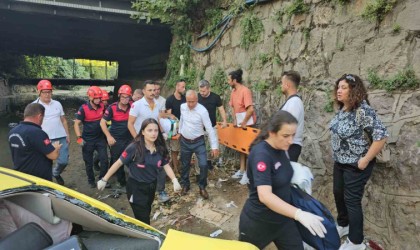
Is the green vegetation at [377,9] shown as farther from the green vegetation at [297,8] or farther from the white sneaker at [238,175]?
the white sneaker at [238,175]

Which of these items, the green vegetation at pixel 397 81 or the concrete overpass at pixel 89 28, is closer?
the green vegetation at pixel 397 81

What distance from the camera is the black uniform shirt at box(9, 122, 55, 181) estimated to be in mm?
3918

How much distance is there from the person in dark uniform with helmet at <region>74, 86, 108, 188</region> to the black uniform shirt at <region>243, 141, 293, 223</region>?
13.7ft

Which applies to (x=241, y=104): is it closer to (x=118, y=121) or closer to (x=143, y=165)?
(x=118, y=121)

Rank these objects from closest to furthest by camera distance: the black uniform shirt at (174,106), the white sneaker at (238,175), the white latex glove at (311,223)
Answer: the white latex glove at (311,223), the white sneaker at (238,175), the black uniform shirt at (174,106)

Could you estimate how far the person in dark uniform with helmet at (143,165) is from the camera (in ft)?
12.1

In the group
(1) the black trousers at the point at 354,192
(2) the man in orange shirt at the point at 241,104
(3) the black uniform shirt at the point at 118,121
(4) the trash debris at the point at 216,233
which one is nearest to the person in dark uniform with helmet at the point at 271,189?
(1) the black trousers at the point at 354,192

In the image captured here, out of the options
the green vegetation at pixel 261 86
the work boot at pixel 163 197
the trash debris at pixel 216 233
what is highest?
the green vegetation at pixel 261 86

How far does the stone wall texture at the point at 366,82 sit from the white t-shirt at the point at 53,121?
3856mm

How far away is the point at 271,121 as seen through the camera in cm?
257

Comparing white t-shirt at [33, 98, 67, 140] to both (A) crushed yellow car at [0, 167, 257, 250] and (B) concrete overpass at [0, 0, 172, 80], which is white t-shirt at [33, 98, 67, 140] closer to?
(A) crushed yellow car at [0, 167, 257, 250]

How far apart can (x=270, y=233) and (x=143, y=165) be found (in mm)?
1717

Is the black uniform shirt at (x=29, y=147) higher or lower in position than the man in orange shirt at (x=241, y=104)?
lower

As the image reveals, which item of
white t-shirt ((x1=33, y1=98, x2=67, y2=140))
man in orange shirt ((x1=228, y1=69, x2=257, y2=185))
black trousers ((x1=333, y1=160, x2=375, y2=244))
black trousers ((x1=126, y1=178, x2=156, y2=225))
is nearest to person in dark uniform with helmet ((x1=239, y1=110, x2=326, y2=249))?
black trousers ((x1=333, y1=160, x2=375, y2=244))
